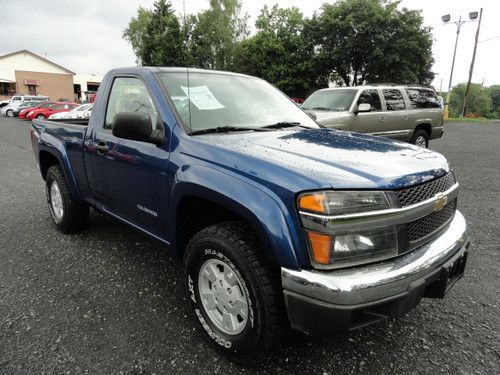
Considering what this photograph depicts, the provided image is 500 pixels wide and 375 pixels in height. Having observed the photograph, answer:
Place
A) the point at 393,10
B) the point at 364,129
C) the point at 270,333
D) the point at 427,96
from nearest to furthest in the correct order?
the point at 270,333
the point at 364,129
the point at 427,96
the point at 393,10

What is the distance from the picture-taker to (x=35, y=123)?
4371mm

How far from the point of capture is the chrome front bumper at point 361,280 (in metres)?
1.66

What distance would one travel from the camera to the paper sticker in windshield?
2.67 m

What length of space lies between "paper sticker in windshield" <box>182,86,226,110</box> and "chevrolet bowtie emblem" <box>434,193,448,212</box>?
1.56 metres

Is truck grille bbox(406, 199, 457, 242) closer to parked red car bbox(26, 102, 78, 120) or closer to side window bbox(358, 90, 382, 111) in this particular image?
side window bbox(358, 90, 382, 111)

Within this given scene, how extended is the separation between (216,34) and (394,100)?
3468cm

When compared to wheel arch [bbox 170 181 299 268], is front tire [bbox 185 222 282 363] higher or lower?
lower

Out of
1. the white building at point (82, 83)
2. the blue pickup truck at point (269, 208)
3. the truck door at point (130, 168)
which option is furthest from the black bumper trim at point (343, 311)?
the white building at point (82, 83)

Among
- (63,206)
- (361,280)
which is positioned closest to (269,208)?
(361,280)

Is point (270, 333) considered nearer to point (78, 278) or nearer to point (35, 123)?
point (78, 278)

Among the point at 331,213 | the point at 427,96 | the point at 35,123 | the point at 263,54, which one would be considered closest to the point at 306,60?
the point at 263,54

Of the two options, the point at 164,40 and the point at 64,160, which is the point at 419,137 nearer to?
the point at 64,160

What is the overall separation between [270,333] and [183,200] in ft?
3.03

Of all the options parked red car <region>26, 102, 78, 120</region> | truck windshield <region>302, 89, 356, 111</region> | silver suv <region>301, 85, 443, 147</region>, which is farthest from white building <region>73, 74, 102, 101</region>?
silver suv <region>301, 85, 443, 147</region>
